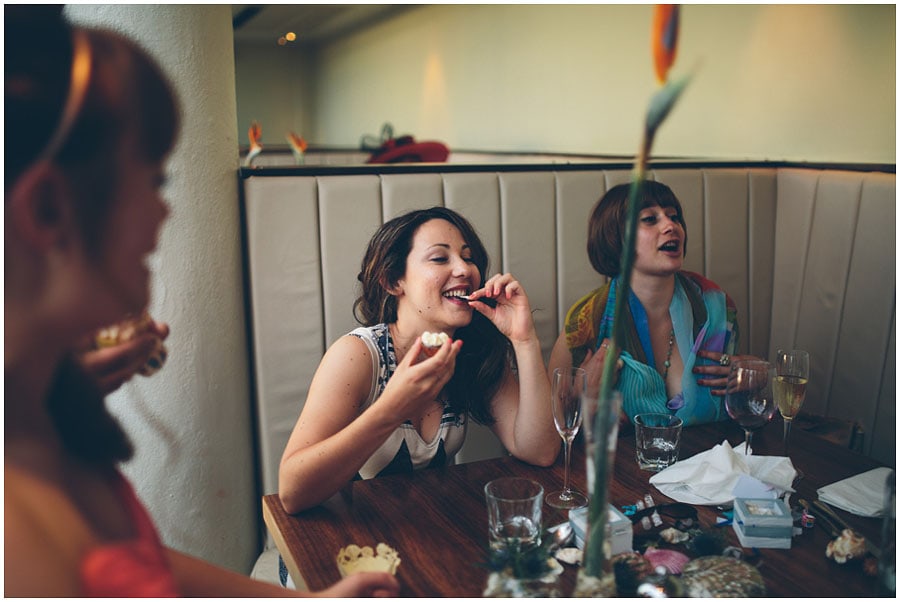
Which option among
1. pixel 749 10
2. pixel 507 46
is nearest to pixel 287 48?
pixel 507 46

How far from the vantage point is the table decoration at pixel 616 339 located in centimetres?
62

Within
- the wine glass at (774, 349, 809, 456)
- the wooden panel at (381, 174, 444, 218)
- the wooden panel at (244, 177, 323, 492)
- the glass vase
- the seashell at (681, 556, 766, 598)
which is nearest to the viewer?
Result: the glass vase

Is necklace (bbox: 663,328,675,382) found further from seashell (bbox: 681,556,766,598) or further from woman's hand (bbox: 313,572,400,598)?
woman's hand (bbox: 313,572,400,598)

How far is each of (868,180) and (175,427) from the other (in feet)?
6.90

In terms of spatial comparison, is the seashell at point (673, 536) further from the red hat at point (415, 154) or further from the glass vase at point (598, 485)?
the red hat at point (415, 154)

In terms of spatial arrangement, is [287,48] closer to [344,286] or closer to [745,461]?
[344,286]

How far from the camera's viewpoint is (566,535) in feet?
3.56

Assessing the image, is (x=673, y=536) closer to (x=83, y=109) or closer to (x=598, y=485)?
(x=598, y=485)

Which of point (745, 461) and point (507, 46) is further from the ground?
point (507, 46)

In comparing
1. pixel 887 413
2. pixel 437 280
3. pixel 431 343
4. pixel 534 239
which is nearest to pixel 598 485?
pixel 431 343

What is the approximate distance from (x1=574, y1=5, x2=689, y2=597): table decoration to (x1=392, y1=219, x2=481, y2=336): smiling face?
2.67ft

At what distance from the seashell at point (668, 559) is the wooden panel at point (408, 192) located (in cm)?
119

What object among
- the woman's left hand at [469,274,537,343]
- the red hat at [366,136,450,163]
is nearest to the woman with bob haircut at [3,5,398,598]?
the woman's left hand at [469,274,537,343]

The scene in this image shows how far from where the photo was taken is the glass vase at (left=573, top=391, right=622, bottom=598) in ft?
2.37
